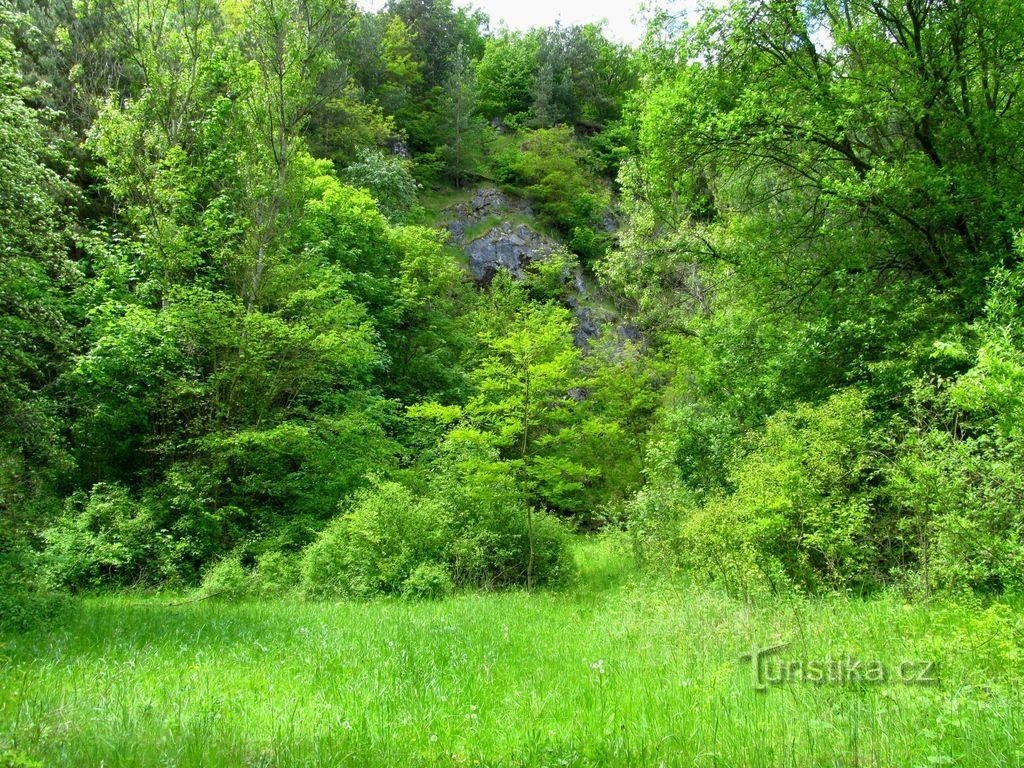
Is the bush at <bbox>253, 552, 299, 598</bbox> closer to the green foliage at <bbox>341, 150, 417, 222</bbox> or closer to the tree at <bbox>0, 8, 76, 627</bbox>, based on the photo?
the tree at <bbox>0, 8, 76, 627</bbox>

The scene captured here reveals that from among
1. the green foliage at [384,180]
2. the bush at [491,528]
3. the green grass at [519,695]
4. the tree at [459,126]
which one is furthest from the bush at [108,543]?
the tree at [459,126]

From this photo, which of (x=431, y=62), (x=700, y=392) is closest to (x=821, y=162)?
(x=700, y=392)

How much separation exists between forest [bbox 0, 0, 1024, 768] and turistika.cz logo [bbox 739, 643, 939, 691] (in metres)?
0.10

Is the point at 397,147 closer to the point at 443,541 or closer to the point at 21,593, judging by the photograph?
the point at 443,541

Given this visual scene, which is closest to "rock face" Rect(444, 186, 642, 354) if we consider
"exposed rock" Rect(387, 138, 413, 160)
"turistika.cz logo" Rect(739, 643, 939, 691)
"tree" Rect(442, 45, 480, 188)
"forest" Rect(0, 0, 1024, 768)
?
"tree" Rect(442, 45, 480, 188)

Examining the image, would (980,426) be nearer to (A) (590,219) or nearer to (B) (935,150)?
(B) (935,150)

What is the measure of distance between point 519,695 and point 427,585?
22.3 ft

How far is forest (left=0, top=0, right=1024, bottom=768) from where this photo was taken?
4.30 meters

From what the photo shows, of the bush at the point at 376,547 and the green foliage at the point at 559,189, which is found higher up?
the green foliage at the point at 559,189

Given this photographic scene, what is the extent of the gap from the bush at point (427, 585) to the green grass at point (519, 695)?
3517 millimetres

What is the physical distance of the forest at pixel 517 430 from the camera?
430 cm

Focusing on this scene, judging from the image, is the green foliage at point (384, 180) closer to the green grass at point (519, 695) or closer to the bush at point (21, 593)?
the bush at point (21, 593)

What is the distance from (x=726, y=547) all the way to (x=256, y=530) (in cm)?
1189

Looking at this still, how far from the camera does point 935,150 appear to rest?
10906 mm
